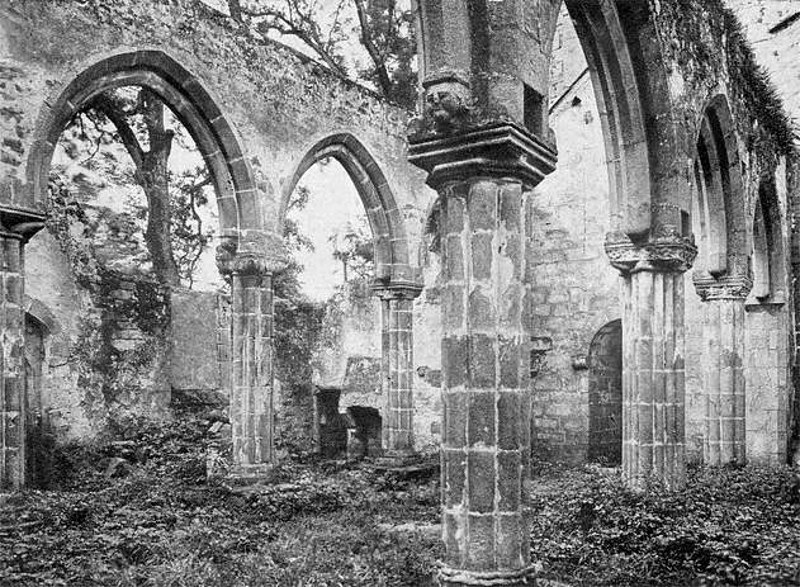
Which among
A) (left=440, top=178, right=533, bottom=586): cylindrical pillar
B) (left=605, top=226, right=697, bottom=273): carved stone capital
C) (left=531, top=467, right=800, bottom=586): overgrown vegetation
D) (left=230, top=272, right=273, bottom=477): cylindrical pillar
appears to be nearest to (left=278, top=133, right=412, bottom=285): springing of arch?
(left=230, top=272, right=273, bottom=477): cylindrical pillar

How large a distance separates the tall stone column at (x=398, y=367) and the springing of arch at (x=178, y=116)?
2907 mm

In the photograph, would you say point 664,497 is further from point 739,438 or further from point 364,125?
point 364,125

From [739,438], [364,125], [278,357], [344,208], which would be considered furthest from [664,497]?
[344,208]

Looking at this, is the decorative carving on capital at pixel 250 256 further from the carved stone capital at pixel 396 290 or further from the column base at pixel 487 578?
the column base at pixel 487 578

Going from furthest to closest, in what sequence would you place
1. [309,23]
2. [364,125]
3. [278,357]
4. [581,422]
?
1. [309,23]
2. [278,357]
3. [581,422]
4. [364,125]

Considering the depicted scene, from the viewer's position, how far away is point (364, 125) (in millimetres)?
11078

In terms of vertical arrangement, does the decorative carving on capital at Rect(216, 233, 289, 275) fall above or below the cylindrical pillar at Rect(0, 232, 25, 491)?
above

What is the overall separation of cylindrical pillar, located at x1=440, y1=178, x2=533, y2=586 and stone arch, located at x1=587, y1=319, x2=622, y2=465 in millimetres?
8029

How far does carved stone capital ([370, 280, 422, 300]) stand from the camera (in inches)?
→ 448

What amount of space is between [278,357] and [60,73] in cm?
743

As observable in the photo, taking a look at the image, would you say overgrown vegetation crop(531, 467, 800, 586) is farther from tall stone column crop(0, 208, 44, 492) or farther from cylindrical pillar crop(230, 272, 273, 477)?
tall stone column crop(0, 208, 44, 492)

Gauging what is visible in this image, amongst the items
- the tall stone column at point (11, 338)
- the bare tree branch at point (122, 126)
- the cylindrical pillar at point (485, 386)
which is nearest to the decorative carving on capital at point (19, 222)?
the tall stone column at point (11, 338)

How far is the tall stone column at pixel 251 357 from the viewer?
891cm

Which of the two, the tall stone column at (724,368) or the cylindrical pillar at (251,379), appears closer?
the cylindrical pillar at (251,379)
